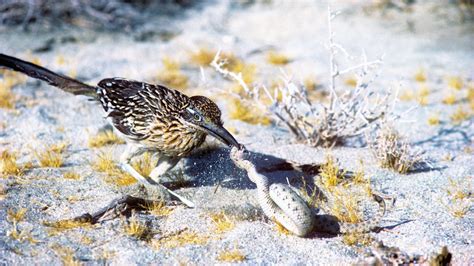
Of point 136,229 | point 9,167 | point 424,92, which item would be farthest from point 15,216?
point 424,92

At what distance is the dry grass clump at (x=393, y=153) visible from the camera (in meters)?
5.73

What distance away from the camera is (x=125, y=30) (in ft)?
32.8

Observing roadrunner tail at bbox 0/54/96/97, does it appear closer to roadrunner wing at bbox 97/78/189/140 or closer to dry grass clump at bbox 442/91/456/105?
roadrunner wing at bbox 97/78/189/140

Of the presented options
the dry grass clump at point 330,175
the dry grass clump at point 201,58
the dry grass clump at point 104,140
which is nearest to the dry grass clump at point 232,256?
the dry grass clump at point 330,175

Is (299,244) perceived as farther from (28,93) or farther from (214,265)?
(28,93)

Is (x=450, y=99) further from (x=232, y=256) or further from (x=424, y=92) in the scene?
(x=232, y=256)

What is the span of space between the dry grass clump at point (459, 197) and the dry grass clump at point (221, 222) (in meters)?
1.90

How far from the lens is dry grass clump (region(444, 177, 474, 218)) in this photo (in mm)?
5074

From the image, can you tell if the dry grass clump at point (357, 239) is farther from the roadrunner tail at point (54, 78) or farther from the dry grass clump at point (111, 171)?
the roadrunner tail at point (54, 78)

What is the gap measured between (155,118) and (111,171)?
33.7 inches

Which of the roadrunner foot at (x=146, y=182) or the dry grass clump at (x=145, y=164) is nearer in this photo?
the roadrunner foot at (x=146, y=182)

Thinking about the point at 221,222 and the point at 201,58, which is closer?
the point at 221,222

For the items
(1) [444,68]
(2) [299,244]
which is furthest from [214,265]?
(1) [444,68]

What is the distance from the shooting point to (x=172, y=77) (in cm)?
836
